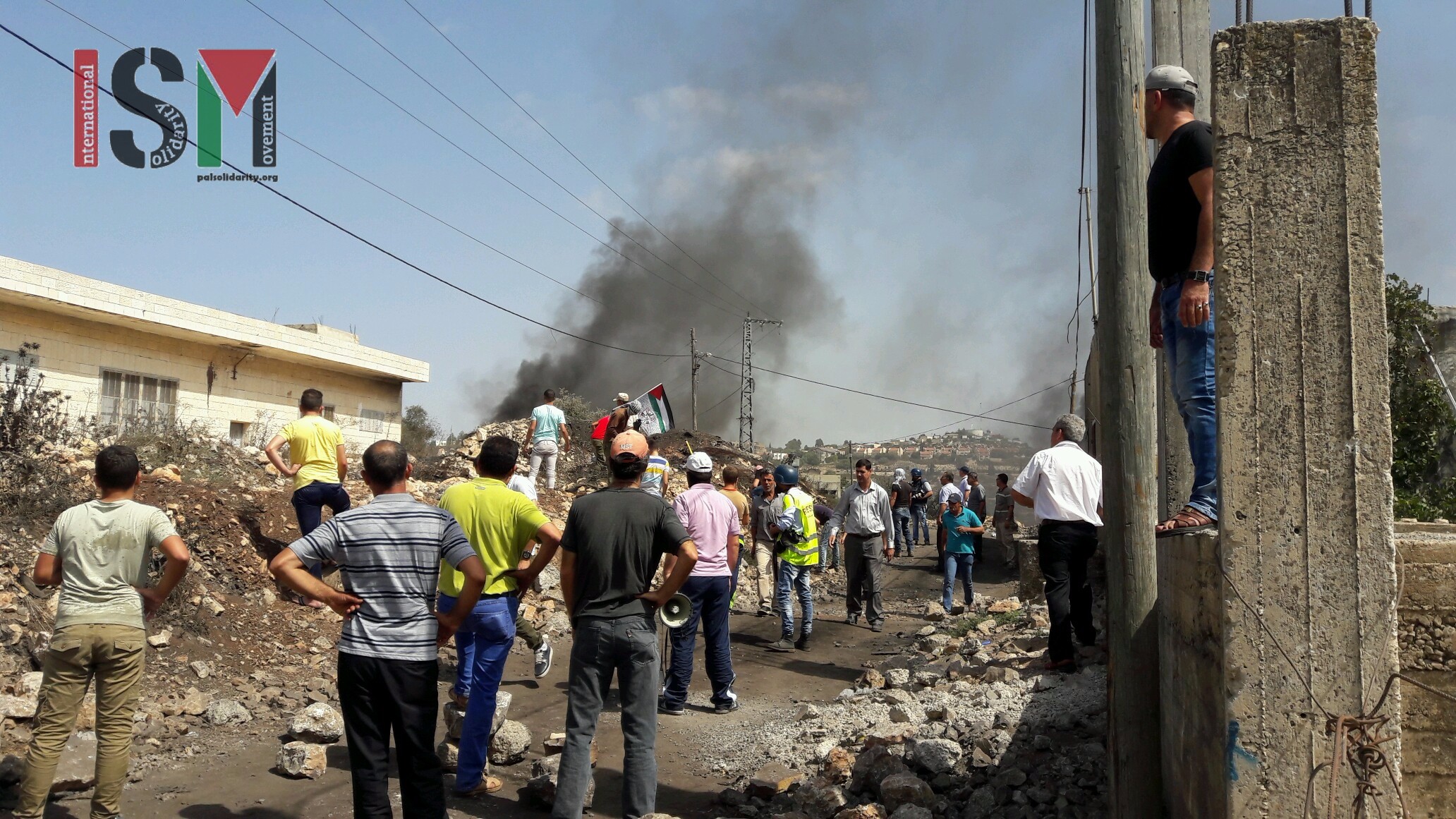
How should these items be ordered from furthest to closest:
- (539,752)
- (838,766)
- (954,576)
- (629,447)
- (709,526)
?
(954,576)
(709,526)
(539,752)
(838,766)
(629,447)

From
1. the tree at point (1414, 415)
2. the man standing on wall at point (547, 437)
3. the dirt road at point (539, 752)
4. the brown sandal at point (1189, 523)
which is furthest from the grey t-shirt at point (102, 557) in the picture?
the tree at point (1414, 415)

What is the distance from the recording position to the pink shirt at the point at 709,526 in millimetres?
7254

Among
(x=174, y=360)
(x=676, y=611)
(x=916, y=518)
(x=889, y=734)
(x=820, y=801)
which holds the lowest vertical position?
(x=820, y=801)

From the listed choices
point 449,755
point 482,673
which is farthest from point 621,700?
point 449,755

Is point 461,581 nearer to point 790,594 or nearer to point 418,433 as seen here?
point 790,594

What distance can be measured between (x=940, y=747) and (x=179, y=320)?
16.9 meters

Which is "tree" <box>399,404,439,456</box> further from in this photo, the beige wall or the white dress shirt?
the white dress shirt

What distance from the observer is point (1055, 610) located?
21.1 feet

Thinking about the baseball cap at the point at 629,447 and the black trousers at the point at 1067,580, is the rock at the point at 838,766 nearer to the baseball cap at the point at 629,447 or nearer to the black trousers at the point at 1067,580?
the black trousers at the point at 1067,580

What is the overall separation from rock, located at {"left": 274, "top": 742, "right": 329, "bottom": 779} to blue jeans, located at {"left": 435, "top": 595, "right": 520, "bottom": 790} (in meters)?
0.89

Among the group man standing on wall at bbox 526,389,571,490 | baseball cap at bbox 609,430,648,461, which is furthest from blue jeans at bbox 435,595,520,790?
man standing on wall at bbox 526,389,571,490

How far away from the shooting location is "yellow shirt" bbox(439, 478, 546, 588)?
200 inches

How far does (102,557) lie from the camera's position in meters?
4.44

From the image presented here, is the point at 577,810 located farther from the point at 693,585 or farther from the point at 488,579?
the point at 693,585
